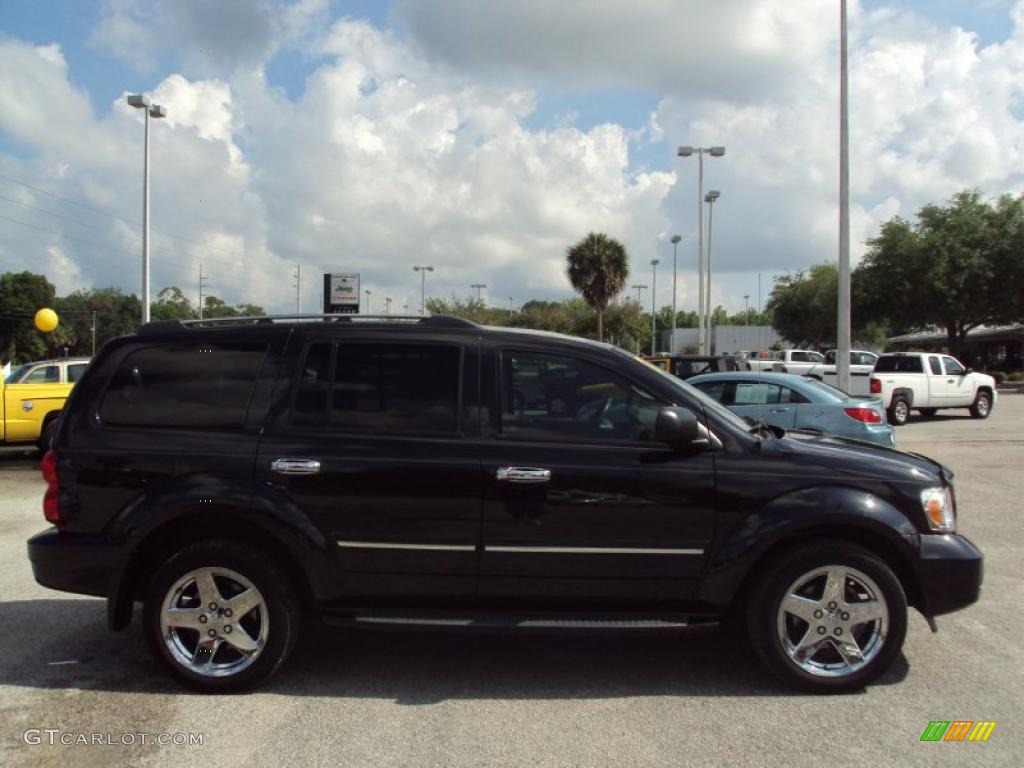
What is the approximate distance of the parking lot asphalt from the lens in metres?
3.57

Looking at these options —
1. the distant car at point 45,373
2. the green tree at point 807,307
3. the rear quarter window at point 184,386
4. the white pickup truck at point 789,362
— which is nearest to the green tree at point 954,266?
the white pickup truck at point 789,362

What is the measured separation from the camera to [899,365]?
2125 cm

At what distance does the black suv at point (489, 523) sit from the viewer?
4.14 meters

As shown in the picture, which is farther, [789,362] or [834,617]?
[789,362]

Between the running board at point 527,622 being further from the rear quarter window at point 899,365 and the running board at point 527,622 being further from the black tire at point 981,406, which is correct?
the black tire at point 981,406

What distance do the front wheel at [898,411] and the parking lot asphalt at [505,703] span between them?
15.7 meters

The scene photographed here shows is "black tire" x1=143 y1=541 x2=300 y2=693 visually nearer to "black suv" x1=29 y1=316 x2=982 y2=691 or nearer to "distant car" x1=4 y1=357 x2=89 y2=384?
"black suv" x1=29 y1=316 x2=982 y2=691

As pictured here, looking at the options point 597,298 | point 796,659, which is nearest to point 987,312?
point 597,298

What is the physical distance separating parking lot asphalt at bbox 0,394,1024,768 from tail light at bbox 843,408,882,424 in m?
5.39

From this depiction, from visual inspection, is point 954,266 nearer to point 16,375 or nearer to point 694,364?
point 694,364

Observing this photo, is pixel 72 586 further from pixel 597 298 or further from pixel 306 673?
pixel 597 298

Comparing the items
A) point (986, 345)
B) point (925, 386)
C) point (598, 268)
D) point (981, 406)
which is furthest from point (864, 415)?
point (986, 345)

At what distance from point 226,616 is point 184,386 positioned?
4.06ft

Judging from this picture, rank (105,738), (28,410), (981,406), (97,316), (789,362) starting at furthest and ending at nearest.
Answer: (97,316) → (789,362) → (981,406) → (28,410) → (105,738)
